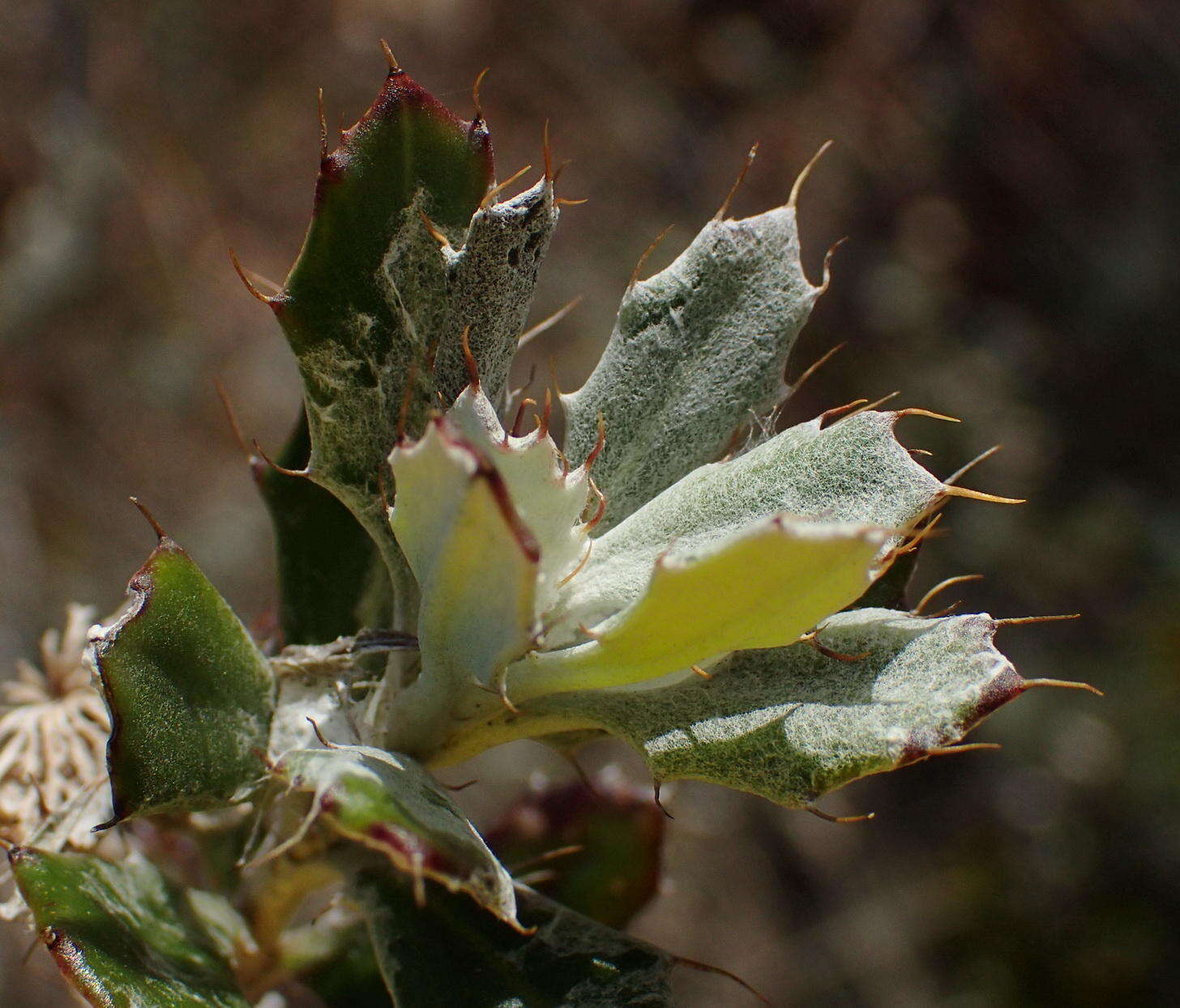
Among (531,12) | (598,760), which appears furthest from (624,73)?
(598,760)

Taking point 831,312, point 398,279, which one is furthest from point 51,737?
point 831,312

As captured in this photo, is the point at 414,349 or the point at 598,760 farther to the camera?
the point at 598,760

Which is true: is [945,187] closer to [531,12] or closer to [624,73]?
[624,73]

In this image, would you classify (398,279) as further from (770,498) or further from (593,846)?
(593,846)

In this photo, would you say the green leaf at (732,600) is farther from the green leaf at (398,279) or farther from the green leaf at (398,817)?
the green leaf at (398,279)

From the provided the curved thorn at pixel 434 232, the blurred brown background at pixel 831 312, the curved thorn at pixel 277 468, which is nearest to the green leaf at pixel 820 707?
the curved thorn at pixel 277 468

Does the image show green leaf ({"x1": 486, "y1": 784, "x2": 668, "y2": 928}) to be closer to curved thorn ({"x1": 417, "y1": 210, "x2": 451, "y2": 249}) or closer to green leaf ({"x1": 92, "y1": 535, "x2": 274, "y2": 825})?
green leaf ({"x1": 92, "y1": 535, "x2": 274, "y2": 825})

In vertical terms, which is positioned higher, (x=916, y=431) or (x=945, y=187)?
(x=945, y=187)
